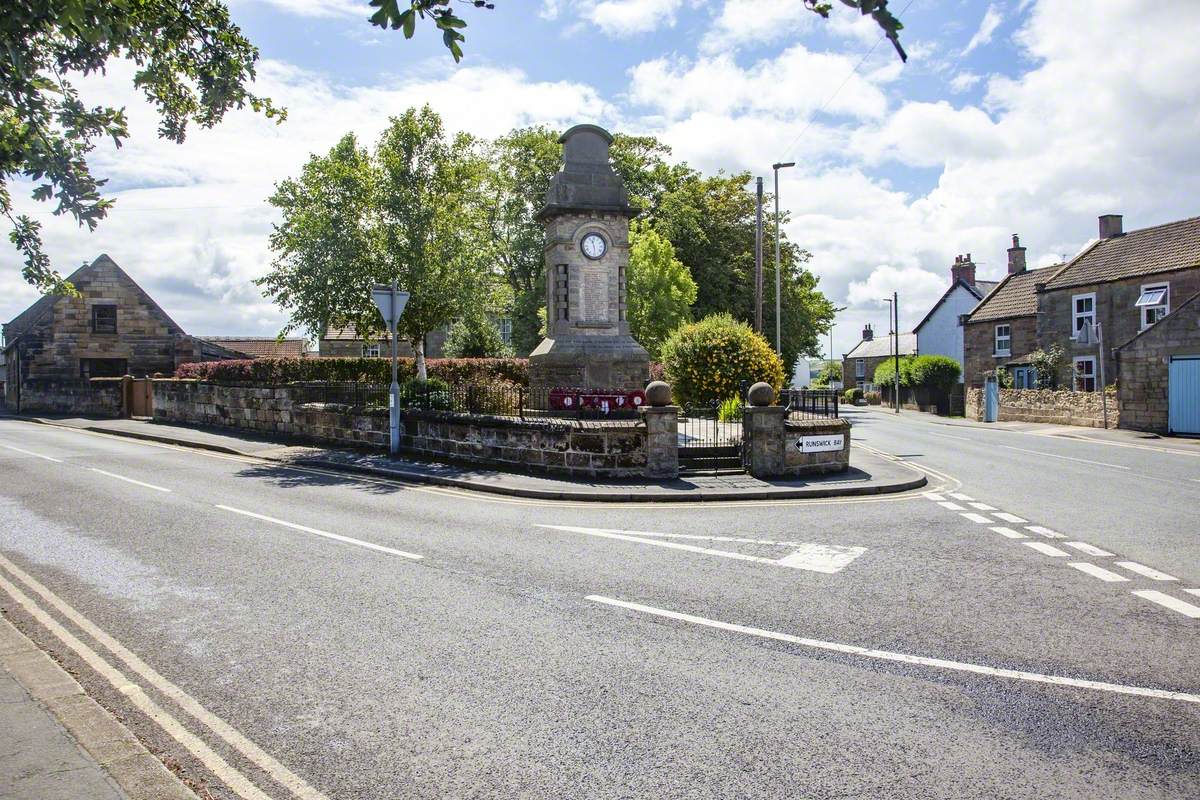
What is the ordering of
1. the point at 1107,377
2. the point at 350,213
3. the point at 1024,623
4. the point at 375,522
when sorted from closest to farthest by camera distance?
the point at 1024,623
the point at 375,522
the point at 350,213
the point at 1107,377

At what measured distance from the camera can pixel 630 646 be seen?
5719mm

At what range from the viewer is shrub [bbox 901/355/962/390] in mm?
47750

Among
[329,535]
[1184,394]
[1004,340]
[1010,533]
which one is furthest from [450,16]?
[1004,340]

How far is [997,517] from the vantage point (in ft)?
36.5

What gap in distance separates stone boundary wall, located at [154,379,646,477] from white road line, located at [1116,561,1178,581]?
7708 millimetres

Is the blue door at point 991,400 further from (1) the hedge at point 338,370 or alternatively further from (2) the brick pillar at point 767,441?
(2) the brick pillar at point 767,441

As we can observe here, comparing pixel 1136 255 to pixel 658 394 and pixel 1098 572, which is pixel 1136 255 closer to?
pixel 658 394

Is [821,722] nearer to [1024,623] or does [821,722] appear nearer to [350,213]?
[1024,623]

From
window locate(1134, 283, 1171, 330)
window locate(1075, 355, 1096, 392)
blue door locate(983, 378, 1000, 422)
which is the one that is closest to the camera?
window locate(1134, 283, 1171, 330)

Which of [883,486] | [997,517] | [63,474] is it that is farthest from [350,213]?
[997,517]

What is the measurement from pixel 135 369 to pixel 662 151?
111 ft

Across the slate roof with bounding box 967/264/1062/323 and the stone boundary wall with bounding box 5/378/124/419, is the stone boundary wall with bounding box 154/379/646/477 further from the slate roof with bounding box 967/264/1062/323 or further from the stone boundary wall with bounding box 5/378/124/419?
the slate roof with bounding box 967/264/1062/323

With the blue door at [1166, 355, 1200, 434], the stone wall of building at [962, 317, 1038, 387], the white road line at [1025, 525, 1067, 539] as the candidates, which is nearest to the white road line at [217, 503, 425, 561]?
the white road line at [1025, 525, 1067, 539]

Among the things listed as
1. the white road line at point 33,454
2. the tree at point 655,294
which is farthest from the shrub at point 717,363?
the white road line at point 33,454
